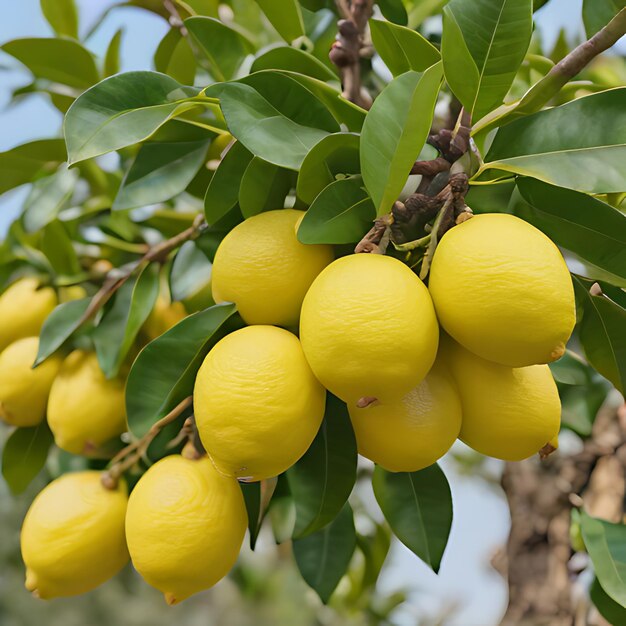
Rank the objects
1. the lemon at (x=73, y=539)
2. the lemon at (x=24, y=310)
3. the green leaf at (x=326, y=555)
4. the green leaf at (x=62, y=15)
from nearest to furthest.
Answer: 1. the lemon at (x=73, y=539)
2. the green leaf at (x=326, y=555)
3. the lemon at (x=24, y=310)
4. the green leaf at (x=62, y=15)

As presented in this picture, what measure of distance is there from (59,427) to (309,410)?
14.8 inches

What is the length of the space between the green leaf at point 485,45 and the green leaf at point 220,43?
0.30m

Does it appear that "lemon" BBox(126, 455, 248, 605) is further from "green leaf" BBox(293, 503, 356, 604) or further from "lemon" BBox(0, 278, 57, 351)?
"lemon" BBox(0, 278, 57, 351)

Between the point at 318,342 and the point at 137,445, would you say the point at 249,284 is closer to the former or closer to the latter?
the point at 318,342

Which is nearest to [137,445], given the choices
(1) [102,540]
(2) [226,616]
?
(1) [102,540]

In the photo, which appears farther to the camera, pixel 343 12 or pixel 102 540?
pixel 343 12

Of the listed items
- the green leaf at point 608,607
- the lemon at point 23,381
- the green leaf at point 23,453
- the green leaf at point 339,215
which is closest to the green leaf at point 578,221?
the green leaf at point 339,215

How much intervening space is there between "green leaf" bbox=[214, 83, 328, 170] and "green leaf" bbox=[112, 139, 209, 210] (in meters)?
0.17

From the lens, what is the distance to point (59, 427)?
0.73 metres

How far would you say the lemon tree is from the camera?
0.45 metres

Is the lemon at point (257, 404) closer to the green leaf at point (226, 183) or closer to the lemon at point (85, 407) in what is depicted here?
the green leaf at point (226, 183)

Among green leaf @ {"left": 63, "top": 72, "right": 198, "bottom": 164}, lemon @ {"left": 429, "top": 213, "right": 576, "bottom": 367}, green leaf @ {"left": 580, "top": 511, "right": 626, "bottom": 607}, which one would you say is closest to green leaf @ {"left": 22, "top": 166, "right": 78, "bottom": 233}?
green leaf @ {"left": 63, "top": 72, "right": 198, "bottom": 164}

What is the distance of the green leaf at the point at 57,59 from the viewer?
2.61 feet

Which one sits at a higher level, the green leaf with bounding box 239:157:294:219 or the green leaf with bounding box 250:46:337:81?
the green leaf with bounding box 250:46:337:81
